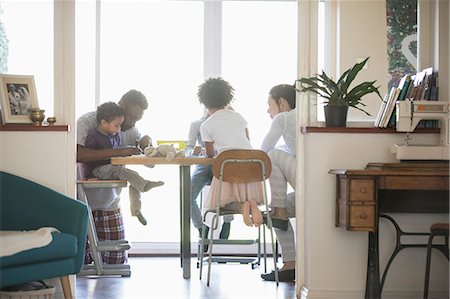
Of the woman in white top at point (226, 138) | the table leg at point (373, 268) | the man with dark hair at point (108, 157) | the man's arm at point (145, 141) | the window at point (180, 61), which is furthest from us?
the window at point (180, 61)

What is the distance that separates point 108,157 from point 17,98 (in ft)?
3.23

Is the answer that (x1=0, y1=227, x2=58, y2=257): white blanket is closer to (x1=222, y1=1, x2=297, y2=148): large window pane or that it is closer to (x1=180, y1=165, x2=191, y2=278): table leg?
(x1=180, y1=165, x2=191, y2=278): table leg

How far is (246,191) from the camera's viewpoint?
508cm

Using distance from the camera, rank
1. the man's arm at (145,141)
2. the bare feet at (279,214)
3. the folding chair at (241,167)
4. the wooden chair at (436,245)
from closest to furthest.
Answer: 1. the wooden chair at (436,245)
2. the folding chair at (241,167)
3. the bare feet at (279,214)
4. the man's arm at (145,141)

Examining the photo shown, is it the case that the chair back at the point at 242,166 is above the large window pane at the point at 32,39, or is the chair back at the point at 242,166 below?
below

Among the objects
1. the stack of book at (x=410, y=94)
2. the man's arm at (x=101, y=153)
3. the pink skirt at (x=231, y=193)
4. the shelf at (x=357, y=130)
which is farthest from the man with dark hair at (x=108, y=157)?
the stack of book at (x=410, y=94)

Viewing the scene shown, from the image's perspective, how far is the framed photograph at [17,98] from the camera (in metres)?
4.38

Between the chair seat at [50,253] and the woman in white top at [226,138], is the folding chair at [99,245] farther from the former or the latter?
the chair seat at [50,253]

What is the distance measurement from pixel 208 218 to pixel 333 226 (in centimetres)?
211

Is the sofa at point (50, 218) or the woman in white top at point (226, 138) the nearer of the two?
the sofa at point (50, 218)

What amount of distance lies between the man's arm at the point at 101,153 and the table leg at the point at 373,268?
6.16 feet

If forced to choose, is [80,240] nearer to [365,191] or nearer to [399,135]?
[365,191]

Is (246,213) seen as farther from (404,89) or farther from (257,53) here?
(257,53)

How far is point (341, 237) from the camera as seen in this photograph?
4344mm
